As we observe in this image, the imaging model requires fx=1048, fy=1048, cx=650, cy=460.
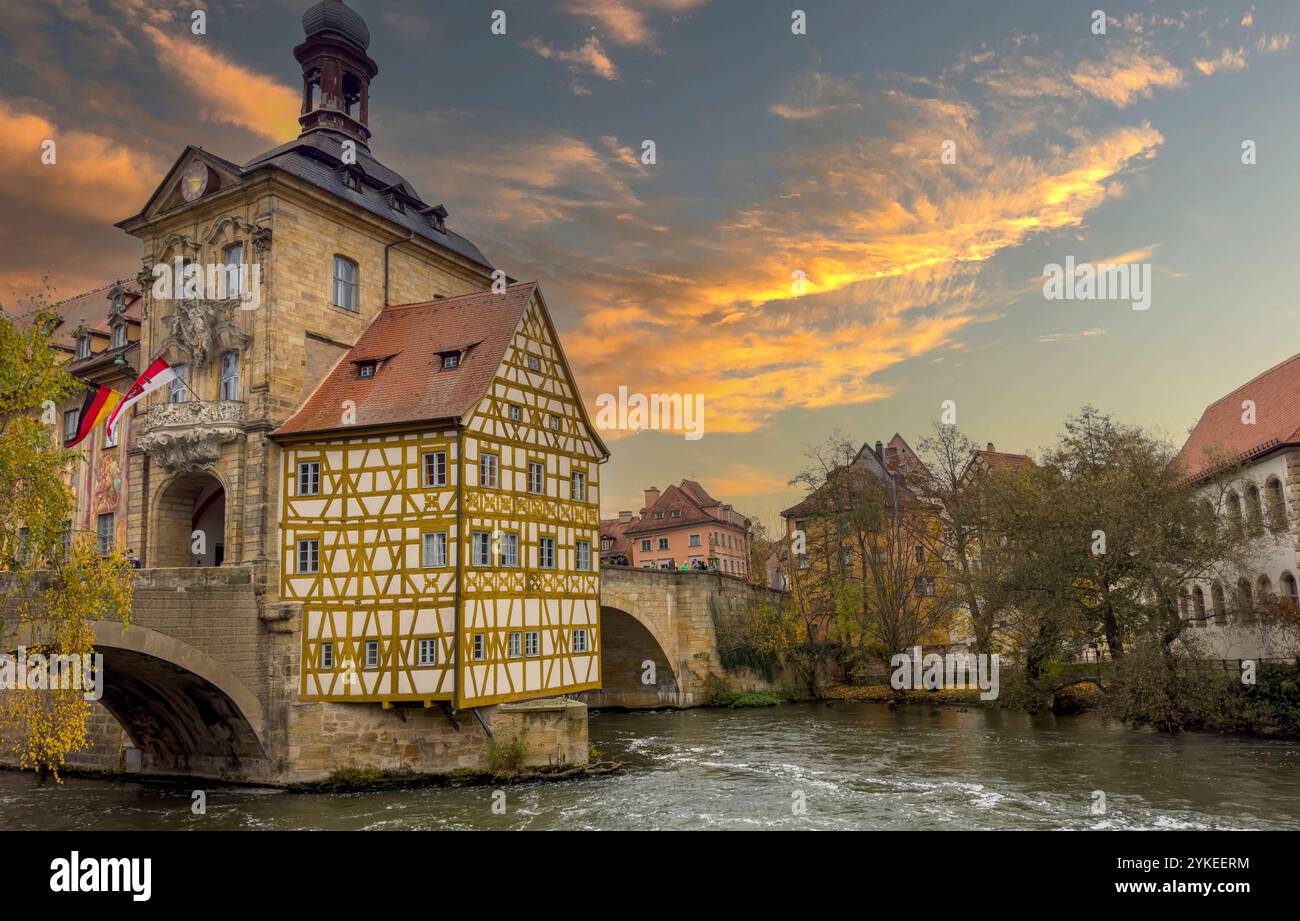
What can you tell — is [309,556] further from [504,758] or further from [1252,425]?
[1252,425]

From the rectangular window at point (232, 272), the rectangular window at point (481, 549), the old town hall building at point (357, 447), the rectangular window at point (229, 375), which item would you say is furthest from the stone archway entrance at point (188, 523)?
the rectangular window at point (481, 549)

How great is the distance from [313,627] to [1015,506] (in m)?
23.0

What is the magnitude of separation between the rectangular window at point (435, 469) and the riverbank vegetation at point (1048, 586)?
18781 mm

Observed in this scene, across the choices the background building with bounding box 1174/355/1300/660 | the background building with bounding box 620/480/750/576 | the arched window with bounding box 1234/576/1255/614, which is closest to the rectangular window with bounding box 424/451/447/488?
the background building with bounding box 1174/355/1300/660

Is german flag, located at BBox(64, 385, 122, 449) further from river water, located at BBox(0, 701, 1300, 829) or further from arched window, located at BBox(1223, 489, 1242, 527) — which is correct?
arched window, located at BBox(1223, 489, 1242, 527)

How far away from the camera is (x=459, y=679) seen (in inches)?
830

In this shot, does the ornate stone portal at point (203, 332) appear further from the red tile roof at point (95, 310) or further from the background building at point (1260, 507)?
the background building at point (1260, 507)

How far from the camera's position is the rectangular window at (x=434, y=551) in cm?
2172

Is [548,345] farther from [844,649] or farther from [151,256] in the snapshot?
[844,649]

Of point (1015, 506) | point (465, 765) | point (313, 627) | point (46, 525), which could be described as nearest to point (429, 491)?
point (313, 627)

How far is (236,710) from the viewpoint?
21.4 m

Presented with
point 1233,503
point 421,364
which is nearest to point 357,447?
point 421,364

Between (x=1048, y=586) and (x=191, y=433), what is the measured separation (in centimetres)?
2389

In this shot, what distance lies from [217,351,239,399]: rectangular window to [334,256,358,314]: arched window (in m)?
2.67
